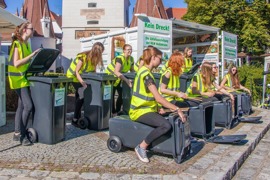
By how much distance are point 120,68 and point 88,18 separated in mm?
28518

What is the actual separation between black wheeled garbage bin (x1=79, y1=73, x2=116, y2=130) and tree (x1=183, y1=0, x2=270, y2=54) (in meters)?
25.7

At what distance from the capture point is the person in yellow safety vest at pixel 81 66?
21.5ft

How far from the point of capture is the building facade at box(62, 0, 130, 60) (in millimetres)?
33938

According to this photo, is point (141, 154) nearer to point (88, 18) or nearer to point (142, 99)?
point (142, 99)

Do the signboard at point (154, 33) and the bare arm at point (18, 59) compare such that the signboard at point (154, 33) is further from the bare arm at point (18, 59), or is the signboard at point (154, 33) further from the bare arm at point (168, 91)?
the bare arm at point (18, 59)

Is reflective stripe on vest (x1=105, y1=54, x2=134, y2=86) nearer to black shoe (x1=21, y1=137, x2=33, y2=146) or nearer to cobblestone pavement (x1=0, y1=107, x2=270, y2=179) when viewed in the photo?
cobblestone pavement (x1=0, y1=107, x2=270, y2=179)

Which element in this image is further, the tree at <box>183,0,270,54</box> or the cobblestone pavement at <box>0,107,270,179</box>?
the tree at <box>183,0,270,54</box>

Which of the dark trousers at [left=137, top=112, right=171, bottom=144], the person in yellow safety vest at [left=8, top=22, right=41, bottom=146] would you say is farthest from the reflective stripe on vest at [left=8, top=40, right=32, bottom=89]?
the dark trousers at [left=137, top=112, right=171, bottom=144]

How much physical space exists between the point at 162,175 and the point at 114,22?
1271 inches

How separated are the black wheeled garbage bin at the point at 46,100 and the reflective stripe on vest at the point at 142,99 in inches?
56.0

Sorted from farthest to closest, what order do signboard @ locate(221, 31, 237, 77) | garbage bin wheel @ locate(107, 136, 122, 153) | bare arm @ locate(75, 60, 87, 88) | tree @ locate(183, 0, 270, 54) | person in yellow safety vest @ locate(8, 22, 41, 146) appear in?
tree @ locate(183, 0, 270, 54) < signboard @ locate(221, 31, 237, 77) < bare arm @ locate(75, 60, 87, 88) < person in yellow safety vest @ locate(8, 22, 41, 146) < garbage bin wheel @ locate(107, 136, 122, 153)

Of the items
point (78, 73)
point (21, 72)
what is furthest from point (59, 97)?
point (78, 73)

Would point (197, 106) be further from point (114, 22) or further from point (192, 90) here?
point (114, 22)

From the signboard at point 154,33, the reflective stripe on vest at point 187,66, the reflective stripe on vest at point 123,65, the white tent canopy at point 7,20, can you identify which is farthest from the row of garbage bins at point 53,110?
the signboard at point 154,33
